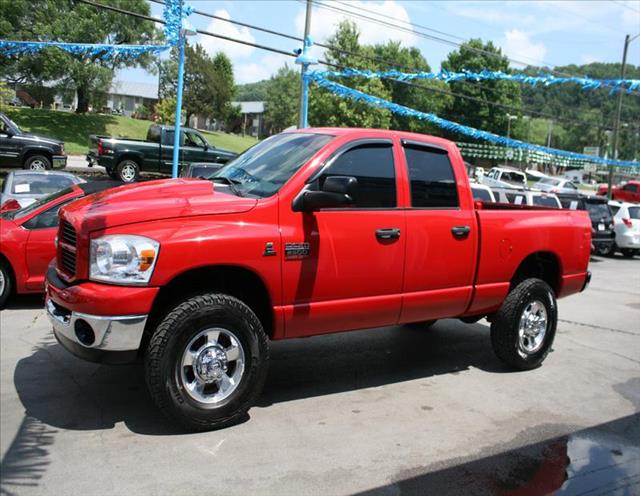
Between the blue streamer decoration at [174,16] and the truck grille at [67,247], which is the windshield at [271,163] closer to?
the truck grille at [67,247]

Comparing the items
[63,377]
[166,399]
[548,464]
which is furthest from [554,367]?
[63,377]

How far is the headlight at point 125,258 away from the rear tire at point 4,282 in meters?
4.07

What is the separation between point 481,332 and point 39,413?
5188mm

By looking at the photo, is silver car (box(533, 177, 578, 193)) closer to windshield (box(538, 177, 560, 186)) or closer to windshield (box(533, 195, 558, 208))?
windshield (box(538, 177, 560, 186))

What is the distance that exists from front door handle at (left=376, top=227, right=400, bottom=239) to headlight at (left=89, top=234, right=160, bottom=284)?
71.3 inches

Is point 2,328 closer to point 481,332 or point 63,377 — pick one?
point 63,377

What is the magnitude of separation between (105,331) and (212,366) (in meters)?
0.77

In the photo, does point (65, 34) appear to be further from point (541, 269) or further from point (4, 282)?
point (541, 269)

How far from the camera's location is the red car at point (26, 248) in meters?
7.36

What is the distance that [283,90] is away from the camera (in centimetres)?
7556

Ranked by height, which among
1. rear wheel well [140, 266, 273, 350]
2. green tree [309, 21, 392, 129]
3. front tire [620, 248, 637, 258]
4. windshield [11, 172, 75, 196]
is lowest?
front tire [620, 248, 637, 258]

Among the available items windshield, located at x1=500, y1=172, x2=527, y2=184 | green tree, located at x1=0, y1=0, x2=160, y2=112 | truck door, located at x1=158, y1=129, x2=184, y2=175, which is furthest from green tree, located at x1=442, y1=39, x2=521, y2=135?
truck door, located at x1=158, y1=129, x2=184, y2=175

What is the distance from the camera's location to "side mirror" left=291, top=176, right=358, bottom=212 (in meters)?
4.46

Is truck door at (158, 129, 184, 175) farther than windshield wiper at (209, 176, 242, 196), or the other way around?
truck door at (158, 129, 184, 175)
